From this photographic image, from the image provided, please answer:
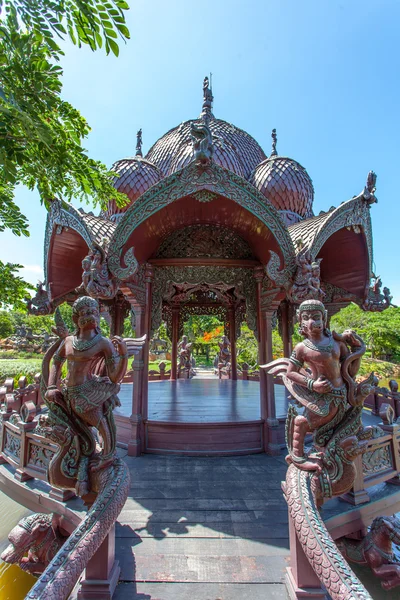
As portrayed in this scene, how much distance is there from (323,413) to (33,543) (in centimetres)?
331

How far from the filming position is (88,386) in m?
2.74

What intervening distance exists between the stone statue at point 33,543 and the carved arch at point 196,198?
3.33 m

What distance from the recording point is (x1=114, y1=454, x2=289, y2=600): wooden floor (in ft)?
8.18

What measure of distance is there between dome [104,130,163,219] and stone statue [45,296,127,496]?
5.20 meters

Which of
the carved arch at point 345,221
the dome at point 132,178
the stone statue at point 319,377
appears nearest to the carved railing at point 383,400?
the carved arch at point 345,221

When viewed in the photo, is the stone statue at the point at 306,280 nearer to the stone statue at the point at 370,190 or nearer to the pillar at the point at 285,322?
the stone statue at the point at 370,190

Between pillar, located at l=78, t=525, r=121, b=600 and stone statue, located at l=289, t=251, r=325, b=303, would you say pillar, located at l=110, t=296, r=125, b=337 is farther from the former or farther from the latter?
pillar, located at l=78, t=525, r=121, b=600

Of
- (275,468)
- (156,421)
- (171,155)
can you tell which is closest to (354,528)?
(275,468)

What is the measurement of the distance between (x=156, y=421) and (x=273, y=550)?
305 cm

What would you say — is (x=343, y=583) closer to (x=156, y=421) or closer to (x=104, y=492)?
(x=104, y=492)

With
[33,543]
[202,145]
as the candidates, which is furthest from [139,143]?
[33,543]

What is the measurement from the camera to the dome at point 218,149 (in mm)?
7879

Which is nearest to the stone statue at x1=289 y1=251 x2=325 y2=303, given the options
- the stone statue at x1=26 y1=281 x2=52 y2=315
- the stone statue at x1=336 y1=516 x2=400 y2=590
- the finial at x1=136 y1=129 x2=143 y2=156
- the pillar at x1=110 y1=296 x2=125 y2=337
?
the stone statue at x1=336 y1=516 x2=400 y2=590

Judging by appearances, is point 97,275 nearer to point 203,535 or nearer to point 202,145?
point 202,145
